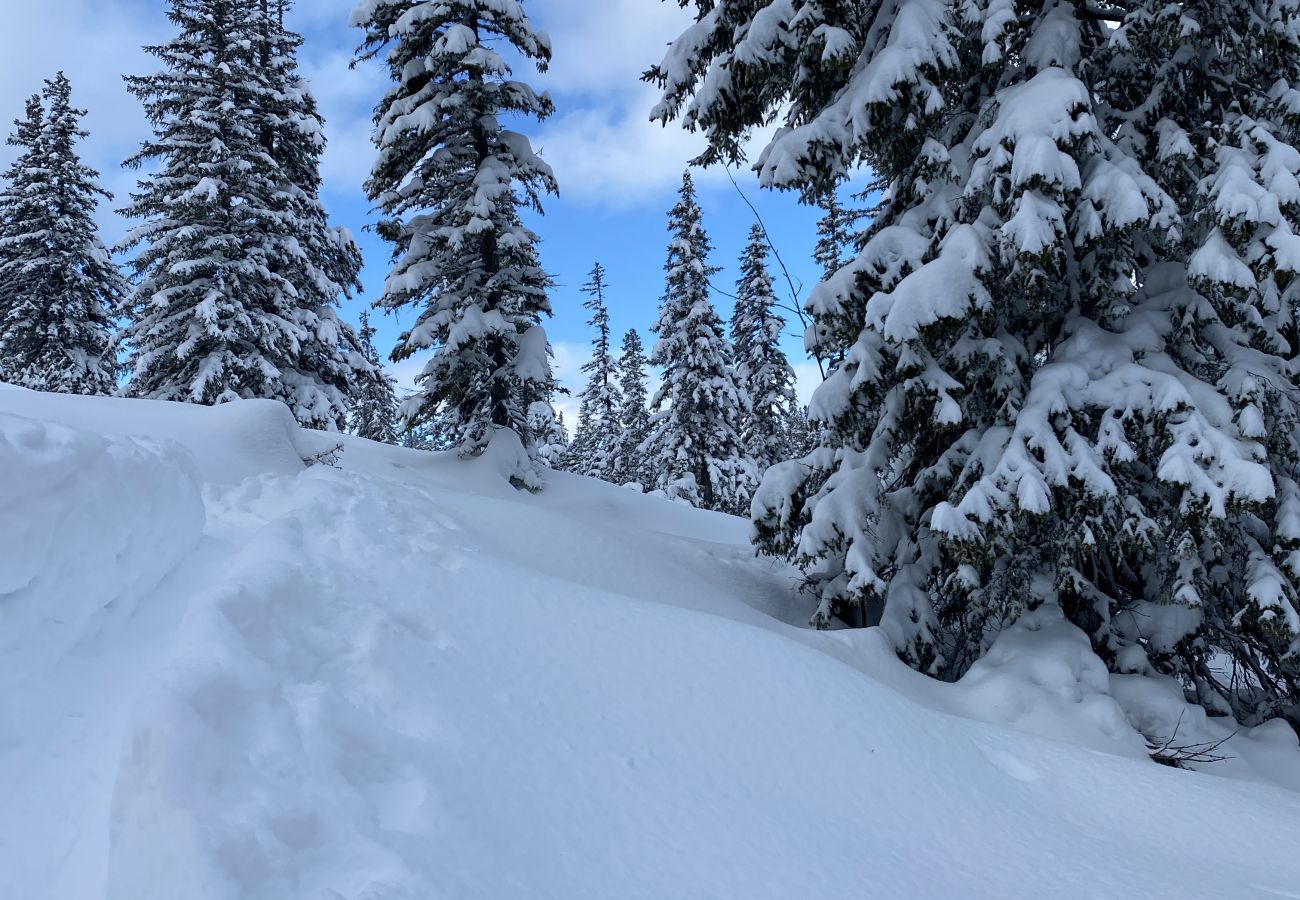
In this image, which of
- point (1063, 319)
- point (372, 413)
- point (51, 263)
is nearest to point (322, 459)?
point (1063, 319)

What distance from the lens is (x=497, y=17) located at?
12828 mm

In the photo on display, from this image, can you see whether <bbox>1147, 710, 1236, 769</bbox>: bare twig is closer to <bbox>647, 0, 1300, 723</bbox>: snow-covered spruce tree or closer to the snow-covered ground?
the snow-covered ground

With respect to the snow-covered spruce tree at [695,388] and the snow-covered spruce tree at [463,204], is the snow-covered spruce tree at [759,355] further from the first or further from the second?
the snow-covered spruce tree at [463,204]

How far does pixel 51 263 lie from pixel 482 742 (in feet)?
84.8

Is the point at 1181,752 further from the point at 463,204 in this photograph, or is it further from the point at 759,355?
the point at 759,355

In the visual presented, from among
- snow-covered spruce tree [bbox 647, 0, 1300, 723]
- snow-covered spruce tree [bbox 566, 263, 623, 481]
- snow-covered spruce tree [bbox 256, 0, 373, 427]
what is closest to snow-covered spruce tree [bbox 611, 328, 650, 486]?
snow-covered spruce tree [bbox 566, 263, 623, 481]

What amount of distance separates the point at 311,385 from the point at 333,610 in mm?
14863

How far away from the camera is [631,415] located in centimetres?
3506

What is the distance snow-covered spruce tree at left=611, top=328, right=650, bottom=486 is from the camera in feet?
111

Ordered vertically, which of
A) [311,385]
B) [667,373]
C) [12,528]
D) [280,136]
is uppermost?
[280,136]

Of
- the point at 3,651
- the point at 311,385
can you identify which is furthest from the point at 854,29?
the point at 311,385

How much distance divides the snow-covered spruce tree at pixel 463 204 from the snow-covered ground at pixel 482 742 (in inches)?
314

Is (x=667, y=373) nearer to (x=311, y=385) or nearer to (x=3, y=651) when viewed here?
(x=311, y=385)

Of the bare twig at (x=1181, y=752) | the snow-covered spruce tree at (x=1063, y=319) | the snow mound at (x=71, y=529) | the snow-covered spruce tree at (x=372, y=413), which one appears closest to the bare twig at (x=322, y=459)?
the snow mound at (x=71, y=529)
